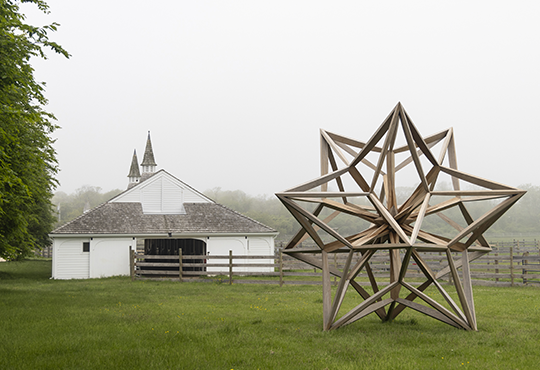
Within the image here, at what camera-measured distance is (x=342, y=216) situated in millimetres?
93625

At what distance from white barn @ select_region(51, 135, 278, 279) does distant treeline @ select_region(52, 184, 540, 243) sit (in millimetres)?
46403

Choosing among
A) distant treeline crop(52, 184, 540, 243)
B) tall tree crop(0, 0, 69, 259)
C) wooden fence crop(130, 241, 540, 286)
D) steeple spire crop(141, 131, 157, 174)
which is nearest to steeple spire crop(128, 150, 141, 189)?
steeple spire crop(141, 131, 157, 174)

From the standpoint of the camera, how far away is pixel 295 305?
13102mm

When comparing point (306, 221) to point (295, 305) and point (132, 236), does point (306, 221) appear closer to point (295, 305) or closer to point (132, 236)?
point (295, 305)

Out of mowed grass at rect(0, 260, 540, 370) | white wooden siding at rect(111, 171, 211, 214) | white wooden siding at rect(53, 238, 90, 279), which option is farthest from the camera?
white wooden siding at rect(111, 171, 211, 214)

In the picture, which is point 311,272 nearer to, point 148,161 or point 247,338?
point 247,338

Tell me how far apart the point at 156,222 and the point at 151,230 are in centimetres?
118

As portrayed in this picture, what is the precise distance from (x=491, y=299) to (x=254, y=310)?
6.70 metres

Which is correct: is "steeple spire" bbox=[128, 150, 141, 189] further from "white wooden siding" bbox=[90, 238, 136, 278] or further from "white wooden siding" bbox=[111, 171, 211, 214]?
"white wooden siding" bbox=[90, 238, 136, 278]

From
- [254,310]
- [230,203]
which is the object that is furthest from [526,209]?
[254,310]

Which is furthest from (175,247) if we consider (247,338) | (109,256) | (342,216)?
(342,216)

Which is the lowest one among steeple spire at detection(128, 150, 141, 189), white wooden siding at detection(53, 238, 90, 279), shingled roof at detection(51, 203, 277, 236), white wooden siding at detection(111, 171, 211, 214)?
white wooden siding at detection(53, 238, 90, 279)

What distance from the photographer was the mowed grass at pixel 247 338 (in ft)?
21.9

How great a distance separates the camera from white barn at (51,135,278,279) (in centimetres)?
2570
